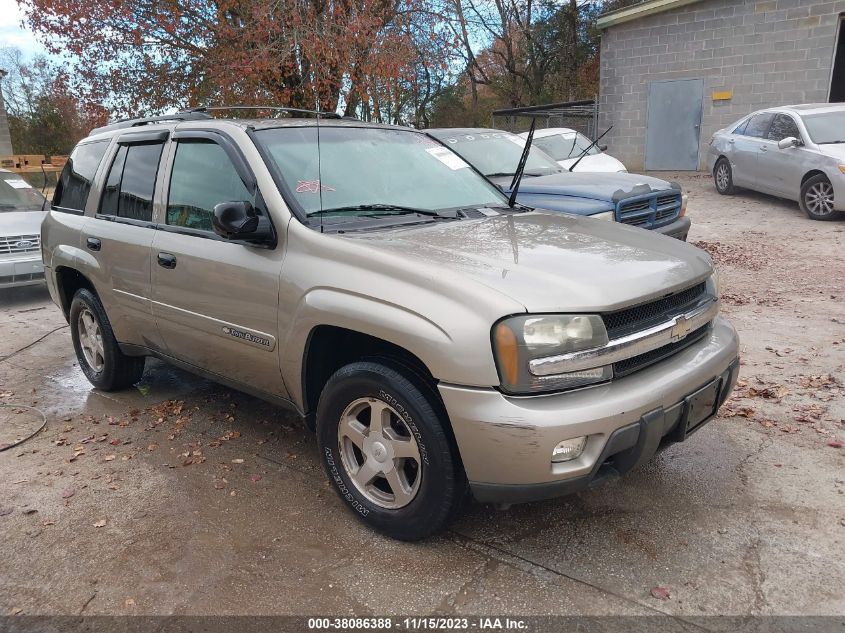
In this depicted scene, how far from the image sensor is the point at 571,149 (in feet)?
37.0

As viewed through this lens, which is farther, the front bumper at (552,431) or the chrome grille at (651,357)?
the chrome grille at (651,357)

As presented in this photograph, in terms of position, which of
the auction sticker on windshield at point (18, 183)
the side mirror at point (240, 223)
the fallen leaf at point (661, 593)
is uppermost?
the side mirror at point (240, 223)

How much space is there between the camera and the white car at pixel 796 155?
9906mm

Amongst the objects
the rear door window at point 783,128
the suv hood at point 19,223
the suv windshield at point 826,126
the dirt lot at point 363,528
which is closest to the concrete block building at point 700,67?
the rear door window at point 783,128

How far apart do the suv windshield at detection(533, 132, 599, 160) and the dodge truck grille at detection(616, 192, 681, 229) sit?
14.3 ft

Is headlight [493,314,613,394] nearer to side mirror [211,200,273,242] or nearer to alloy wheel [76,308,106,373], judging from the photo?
side mirror [211,200,273,242]

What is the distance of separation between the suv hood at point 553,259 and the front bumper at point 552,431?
Result: 34 cm

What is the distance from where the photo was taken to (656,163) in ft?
56.0

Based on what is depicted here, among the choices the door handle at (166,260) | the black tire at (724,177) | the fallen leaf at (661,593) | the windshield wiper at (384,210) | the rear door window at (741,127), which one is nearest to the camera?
the fallen leaf at (661,593)

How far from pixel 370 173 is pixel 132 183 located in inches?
66.5

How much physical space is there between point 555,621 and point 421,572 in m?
0.59

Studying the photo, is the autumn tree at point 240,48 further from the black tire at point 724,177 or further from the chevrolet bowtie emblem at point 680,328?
the chevrolet bowtie emblem at point 680,328

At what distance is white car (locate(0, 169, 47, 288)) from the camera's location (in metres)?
8.16

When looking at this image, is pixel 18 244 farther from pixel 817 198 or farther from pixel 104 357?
pixel 817 198
